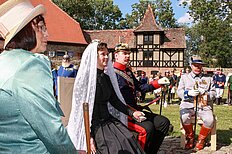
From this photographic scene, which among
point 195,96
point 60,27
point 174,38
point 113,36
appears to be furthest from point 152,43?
point 195,96

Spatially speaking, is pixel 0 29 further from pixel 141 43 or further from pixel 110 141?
pixel 141 43

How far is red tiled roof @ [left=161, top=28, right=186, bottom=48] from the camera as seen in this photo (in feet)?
115

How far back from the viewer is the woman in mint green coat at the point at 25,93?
1.33m

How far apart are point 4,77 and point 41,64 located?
0.58 ft

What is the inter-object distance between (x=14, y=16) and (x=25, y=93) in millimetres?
415

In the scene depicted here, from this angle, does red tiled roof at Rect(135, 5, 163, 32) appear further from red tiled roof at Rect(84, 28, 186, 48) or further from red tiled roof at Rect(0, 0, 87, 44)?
red tiled roof at Rect(0, 0, 87, 44)

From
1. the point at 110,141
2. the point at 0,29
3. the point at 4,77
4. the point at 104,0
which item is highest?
the point at 104,0

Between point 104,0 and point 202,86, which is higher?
point 104,0

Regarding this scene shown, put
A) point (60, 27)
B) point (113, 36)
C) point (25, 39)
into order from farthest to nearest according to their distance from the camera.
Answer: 1. point (113, 36)
2. point (60, 27)
3. point (25, 39)

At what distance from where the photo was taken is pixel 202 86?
18.9ft

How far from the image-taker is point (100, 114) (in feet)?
11.7

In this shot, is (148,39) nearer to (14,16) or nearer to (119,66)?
(119,66)

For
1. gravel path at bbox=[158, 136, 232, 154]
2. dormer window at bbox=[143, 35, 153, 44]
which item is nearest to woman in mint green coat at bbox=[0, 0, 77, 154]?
gravel path at bbox=[158, 136, 232, 154]

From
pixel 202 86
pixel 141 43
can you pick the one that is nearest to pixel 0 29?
pixel 202 86
